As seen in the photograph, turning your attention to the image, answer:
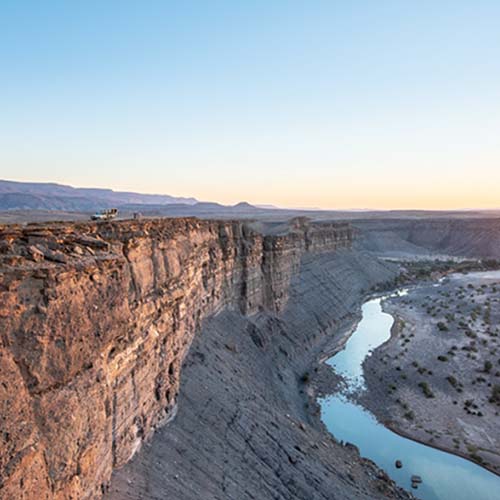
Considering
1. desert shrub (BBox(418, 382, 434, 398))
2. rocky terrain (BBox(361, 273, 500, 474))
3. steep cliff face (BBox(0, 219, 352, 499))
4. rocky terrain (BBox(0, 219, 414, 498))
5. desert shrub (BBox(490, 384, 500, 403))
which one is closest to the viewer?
steep cliff face (BBox(0, 219, 352, 499))

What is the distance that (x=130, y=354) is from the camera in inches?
410

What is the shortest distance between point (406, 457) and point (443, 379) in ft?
29.8

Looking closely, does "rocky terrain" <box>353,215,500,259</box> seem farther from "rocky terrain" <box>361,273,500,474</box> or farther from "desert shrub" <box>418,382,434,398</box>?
"desert shrub" <box>418,382,434,398</box>

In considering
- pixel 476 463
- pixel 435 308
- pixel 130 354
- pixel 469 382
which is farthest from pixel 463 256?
pixel 130 354

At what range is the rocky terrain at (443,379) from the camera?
21.3m

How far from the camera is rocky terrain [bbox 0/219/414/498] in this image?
6.36m

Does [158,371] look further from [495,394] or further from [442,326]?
[442,326]

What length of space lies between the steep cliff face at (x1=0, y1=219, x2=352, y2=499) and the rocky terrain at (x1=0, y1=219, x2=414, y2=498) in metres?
0.03

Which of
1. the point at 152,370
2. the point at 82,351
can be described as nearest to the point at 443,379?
the point at 152,370

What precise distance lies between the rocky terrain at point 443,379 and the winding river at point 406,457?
24.3 inches

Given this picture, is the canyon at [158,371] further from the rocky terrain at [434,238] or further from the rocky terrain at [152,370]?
the rocky terrain at [434,238]

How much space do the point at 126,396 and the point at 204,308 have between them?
10821 mm

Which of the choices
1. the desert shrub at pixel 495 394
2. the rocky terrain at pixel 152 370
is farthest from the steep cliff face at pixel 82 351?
the desert shrub at pixel 495 394

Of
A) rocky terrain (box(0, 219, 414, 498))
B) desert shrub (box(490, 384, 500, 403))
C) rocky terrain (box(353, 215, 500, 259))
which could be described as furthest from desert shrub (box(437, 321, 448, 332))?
rocky terrain (box(353, 215, 500, 259))
